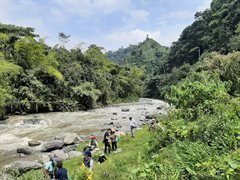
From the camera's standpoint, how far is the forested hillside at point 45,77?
4003cm

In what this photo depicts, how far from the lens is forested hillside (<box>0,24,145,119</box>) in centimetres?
4003

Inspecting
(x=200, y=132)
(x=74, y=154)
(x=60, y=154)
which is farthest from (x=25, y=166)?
(x=200, y=132)

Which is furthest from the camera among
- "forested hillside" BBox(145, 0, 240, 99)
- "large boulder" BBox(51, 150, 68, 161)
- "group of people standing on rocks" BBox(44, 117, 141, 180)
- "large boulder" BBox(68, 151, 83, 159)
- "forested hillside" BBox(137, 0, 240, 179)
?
"forested hillside" BBox(145, 0, 240, 99)

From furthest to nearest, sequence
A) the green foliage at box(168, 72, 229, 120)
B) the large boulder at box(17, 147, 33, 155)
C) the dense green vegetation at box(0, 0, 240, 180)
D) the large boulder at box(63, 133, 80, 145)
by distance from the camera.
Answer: the large boulder at box(63, 133, 80, 145) < the large boulder at box(17, 147, 33, 155) < the green foliage at box(168, 72, 229, 120) < the dense green vegetation at box(0, 0, 240, 180)

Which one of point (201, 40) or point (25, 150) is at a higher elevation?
point (201, 40)

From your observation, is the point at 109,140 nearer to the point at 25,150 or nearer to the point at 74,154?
the point at 74,154

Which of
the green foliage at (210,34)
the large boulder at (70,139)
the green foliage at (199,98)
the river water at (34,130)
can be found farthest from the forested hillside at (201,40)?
the green foliage at (199,98)

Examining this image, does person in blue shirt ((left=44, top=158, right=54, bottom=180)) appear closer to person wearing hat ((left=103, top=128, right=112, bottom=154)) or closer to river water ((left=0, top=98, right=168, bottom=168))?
person wearing hat ((left=103, top=128, right=112, bottom=154))

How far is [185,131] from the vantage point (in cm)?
874

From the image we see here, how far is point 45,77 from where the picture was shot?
44781mm

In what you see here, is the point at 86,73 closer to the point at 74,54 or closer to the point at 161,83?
the point at 74,54

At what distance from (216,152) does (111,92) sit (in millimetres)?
55386

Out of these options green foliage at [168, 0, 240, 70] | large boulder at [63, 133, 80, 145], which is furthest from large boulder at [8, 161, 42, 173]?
green foliage at [168, 0, 240, 70]

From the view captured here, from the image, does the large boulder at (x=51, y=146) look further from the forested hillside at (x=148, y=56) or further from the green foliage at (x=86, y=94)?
the forested hillside at (x=148, y=56)
